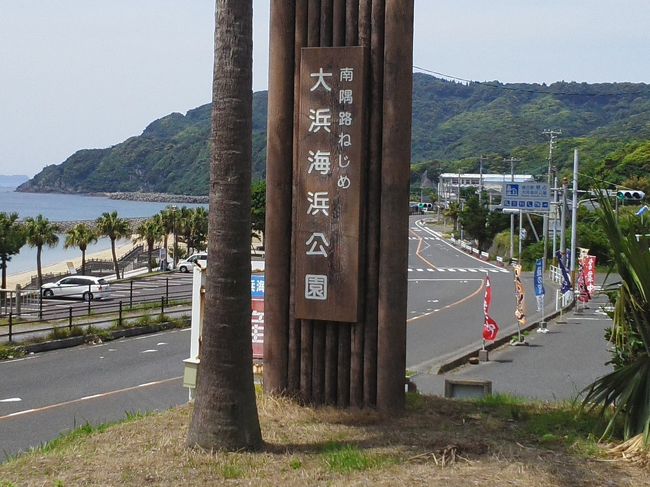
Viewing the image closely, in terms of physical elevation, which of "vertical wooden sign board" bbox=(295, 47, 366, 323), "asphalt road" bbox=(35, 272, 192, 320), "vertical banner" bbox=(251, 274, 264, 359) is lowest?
"asphalt road" bbox=(35, 272, 192, 320)

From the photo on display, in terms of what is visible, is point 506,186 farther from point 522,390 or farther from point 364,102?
point 364,102

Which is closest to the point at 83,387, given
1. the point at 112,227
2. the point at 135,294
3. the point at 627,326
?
the point at 627,326

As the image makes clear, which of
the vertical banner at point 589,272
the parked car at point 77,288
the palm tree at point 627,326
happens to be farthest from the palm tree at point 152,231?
the palm tree at point 627,326

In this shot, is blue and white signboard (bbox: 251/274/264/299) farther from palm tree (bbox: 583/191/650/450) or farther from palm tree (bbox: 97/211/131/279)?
palm tree (bbox: 97/211/131/279)

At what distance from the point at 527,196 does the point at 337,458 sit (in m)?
33.0

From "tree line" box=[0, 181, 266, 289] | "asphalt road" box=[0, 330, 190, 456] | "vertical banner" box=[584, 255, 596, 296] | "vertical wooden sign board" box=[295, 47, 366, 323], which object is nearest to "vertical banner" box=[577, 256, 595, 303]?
"vertical banner" box=[584, 255, 596, 296]

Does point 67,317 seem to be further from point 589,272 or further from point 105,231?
point 105,231

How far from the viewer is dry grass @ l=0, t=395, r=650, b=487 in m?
6.36

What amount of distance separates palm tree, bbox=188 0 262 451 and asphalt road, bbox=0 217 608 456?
434 cm

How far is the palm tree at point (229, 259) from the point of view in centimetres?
713

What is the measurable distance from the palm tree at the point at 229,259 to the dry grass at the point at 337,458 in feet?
0.94

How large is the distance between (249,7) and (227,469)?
3770mm

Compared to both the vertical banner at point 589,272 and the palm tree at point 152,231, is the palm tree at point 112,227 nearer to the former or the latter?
the palm tree at point 152,231

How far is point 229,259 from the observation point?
7.18m
